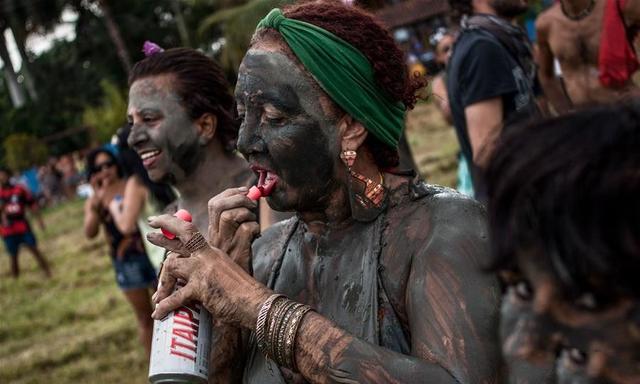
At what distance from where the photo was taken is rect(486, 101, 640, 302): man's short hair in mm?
1200

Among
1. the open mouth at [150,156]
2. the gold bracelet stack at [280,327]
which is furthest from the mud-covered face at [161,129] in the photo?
the gold bracelet stack at [280,327]

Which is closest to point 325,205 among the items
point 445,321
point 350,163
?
point 350,163

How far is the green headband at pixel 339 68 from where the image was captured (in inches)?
84.7

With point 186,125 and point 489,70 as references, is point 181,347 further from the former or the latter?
point 489,70

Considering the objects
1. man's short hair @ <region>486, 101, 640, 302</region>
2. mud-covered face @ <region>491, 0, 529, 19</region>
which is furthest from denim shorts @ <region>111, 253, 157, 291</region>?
man's short hair @ <region>486, 101, 640, 302</region>

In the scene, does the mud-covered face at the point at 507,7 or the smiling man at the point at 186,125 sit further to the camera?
the mud-covered face at the point at 507,7

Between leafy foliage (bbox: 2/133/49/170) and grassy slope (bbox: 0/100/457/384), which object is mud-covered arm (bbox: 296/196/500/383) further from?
leafy foliage (bbox: 2/133/49/170)

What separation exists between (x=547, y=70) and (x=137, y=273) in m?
3.03

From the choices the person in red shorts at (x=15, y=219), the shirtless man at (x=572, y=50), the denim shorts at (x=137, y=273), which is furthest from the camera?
the person in red shorts at (x=15, y=219)

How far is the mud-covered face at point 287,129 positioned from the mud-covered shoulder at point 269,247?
22 cm

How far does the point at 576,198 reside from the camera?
1221 millimetres

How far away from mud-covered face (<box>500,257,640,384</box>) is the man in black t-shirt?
2571 mm

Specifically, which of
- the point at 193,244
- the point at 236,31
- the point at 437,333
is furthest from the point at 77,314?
the point at 236,31

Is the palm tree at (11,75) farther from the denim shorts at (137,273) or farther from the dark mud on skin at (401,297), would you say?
the dark mud on skin at (401,297)
